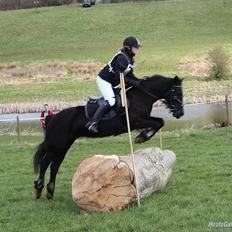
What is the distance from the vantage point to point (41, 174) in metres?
10.8

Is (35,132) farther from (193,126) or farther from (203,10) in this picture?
(203,10)

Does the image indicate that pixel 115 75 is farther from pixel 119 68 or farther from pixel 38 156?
pixel 38 156

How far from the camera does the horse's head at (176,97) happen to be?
1027 cm

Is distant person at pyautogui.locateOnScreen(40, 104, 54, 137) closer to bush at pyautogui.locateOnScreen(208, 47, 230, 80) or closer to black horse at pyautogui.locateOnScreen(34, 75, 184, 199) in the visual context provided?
black horse at pyautogui.locateOnScreen(34, 75, 184, 199)

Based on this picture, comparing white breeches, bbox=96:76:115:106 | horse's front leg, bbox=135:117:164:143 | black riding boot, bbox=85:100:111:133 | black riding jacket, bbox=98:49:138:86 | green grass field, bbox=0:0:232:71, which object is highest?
black riding jacket, bbox=98:49:138:86

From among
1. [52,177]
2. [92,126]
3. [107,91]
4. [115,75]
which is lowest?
[52,177]

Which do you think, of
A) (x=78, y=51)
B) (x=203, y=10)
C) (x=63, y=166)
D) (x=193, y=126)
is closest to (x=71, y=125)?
(x=63, y=166)

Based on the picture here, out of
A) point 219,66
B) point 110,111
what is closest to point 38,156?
point 110,111

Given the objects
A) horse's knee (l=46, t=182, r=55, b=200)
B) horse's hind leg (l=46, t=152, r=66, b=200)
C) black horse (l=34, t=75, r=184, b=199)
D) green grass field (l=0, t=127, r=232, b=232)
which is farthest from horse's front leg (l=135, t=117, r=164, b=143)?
horse's knee (l=46, t=182, r=55, b=200)

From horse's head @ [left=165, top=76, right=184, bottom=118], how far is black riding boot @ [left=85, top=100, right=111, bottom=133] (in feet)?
3.93

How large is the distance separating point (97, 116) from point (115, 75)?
89 centimetres

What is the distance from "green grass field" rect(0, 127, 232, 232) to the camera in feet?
26.5

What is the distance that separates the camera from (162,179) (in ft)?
33.3

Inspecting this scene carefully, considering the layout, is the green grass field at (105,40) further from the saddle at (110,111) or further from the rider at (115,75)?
the saddle at (110,111)
